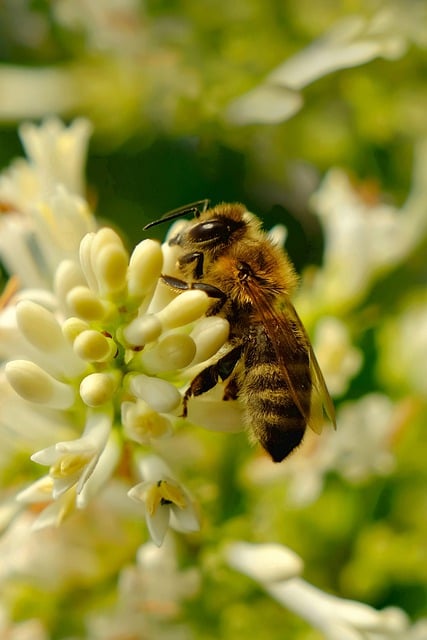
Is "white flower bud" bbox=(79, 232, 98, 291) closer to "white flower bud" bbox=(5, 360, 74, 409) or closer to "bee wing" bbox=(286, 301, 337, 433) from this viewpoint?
"white flower bud" bbox=(5, 360, 74, 409)

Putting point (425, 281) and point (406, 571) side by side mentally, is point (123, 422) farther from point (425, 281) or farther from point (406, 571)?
point (425, 281)

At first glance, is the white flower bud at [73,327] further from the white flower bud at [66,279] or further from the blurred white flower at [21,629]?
the blurred white flower at [21,629]

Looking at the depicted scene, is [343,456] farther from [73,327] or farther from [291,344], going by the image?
[73,327]

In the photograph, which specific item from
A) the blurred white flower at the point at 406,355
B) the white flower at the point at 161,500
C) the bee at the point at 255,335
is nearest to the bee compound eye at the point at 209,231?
the bee at the point at 255,335

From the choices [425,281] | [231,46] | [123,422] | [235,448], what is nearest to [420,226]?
[425,281]

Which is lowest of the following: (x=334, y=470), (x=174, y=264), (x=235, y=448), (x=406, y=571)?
(x=406, y=571)
